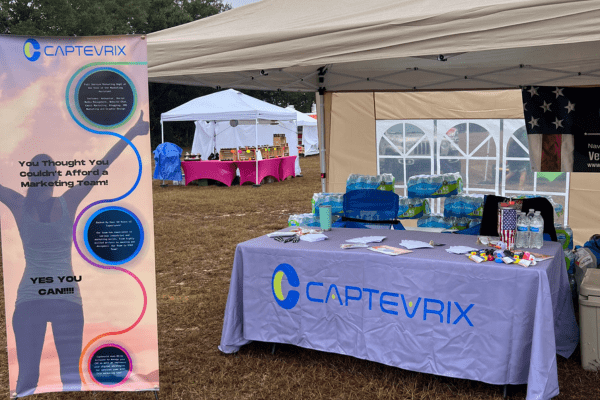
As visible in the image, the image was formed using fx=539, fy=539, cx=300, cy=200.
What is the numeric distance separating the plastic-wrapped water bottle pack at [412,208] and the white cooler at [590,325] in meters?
1.89

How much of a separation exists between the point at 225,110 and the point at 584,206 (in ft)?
27.9

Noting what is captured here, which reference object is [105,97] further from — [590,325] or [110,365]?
[590,325]

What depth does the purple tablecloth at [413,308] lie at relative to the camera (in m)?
2.68

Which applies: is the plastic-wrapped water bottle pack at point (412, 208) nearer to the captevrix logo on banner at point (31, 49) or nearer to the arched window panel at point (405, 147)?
the arched window panel at point (405, 147)

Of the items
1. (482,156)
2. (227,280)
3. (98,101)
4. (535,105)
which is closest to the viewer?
(98,101)

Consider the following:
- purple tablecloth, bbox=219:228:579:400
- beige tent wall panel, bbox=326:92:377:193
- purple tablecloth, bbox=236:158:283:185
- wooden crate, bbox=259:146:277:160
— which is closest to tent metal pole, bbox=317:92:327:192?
beige tent wall panel, bbox=326:92:377:193

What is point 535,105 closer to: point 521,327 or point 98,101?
point 521,327

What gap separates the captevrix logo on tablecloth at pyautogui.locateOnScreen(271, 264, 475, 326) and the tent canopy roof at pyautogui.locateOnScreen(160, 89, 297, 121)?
9.10m

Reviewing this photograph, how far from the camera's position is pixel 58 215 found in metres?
2.56

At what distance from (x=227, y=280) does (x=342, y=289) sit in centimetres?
237

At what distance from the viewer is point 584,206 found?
5875 mm

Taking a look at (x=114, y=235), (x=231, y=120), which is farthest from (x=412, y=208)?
(x=231, y=120)

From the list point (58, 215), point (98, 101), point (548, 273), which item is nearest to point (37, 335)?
point (58, 215)

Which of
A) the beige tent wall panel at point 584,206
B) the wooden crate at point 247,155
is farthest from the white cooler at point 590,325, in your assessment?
the wooden crate at point 247,155
